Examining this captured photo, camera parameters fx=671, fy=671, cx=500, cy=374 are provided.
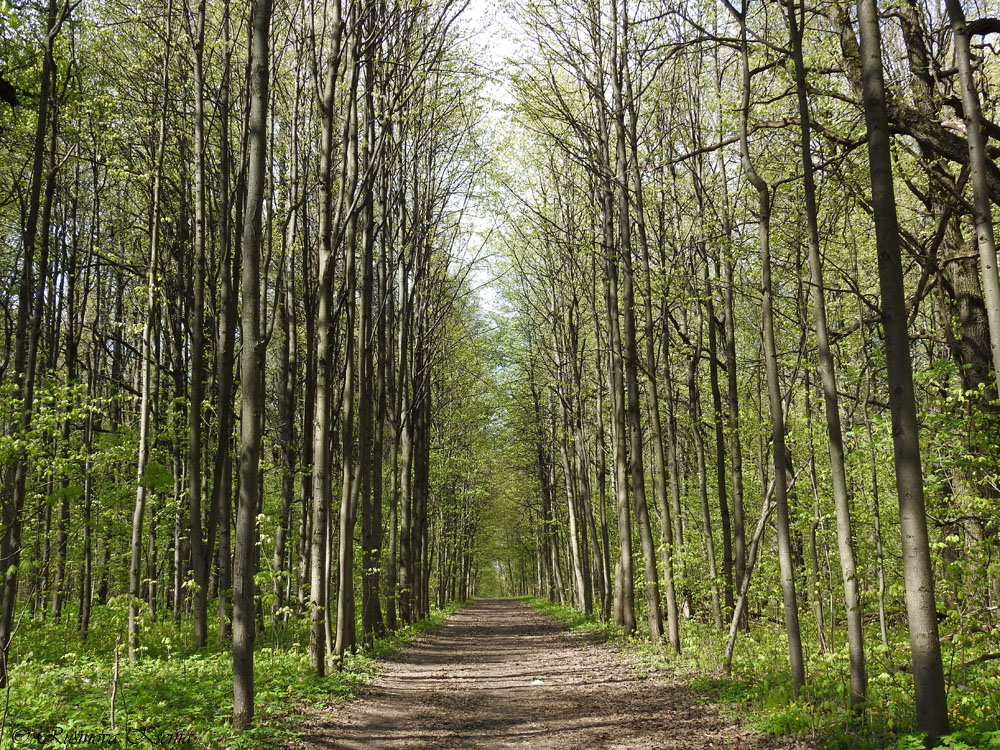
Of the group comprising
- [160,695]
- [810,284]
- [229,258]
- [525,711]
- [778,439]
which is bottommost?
[525,711]

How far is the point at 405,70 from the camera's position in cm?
1342

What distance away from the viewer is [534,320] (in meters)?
24.9

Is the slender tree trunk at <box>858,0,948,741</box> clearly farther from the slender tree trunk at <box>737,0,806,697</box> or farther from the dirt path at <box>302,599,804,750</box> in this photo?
the slender tree trunk at <box>737,0,806,697</box>

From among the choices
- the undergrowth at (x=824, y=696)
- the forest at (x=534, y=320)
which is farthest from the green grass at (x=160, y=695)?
the undergrowth at (x=824, y=696)

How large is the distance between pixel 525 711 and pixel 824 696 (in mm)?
3598

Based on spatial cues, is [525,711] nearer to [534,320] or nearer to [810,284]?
[810,284]

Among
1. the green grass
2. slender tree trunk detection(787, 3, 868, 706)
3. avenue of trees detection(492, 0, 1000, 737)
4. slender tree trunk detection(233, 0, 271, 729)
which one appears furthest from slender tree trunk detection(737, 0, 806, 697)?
slender tree trunk detection(233, 0, 271, 729)

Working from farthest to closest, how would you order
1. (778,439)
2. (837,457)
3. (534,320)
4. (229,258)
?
(534,320) < (229,258) < (778,439) < (837,457)

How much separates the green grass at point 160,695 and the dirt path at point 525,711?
0.47 m

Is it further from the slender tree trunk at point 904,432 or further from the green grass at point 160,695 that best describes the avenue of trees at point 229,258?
the slender tree trunk at point 904,432

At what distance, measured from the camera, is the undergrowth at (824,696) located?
5.58 m

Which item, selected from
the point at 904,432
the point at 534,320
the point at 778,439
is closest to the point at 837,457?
the point at 778,439

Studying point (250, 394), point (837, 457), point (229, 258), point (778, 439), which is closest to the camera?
point (837, 457)

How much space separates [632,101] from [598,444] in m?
10.3
